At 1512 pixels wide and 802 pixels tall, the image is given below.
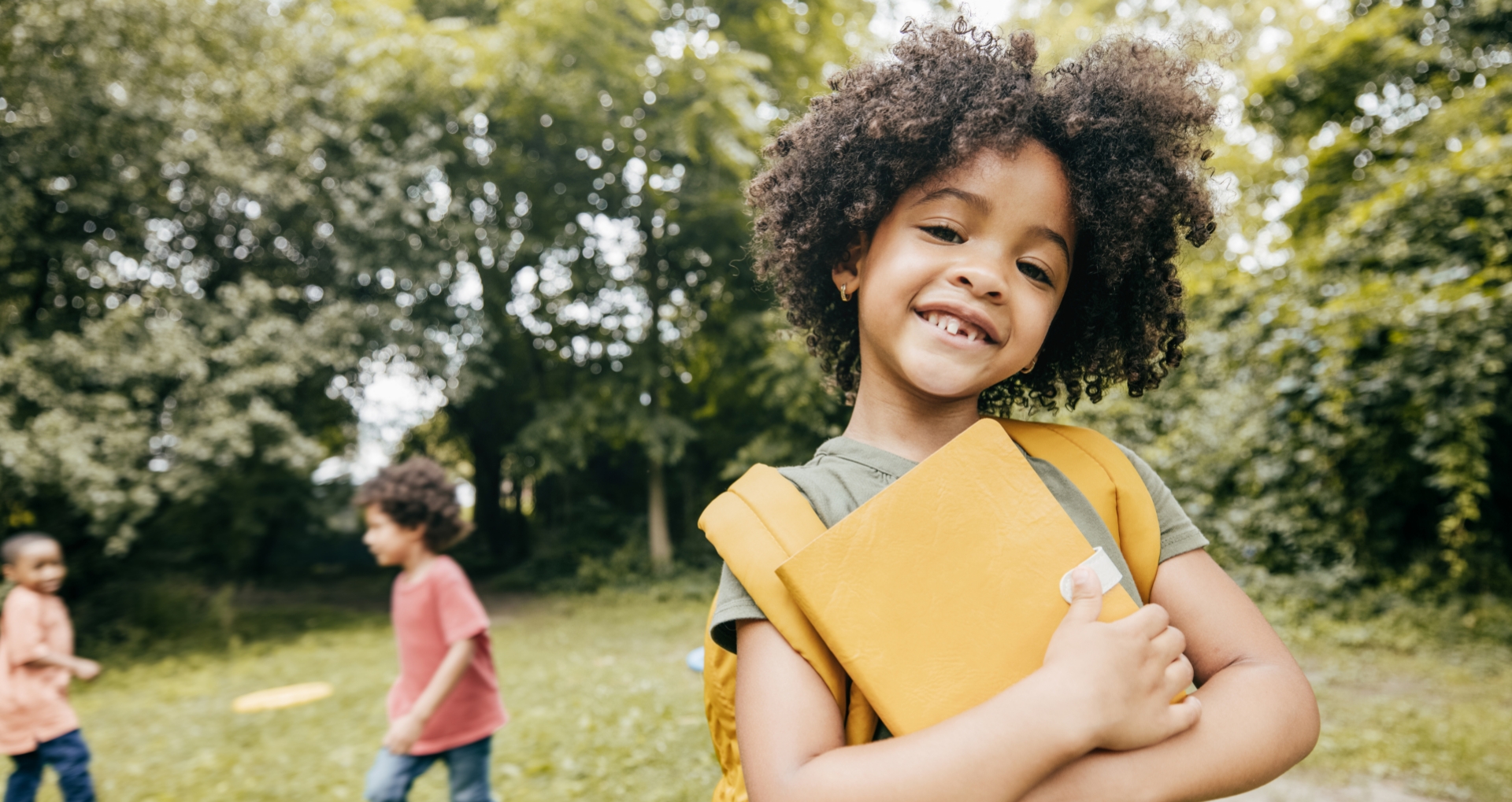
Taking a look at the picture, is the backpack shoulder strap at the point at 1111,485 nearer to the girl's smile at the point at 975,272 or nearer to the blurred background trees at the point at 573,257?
the girl's smile at the point at 975,272

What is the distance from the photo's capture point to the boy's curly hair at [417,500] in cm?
318

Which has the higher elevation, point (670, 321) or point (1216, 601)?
point (670, 321)

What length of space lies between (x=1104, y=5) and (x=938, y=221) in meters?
15.3

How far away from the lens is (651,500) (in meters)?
13.1

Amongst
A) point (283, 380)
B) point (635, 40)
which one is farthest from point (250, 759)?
point (635, 40)

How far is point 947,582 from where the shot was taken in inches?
33.4

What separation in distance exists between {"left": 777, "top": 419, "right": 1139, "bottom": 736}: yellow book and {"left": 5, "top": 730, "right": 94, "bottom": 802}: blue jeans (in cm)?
420

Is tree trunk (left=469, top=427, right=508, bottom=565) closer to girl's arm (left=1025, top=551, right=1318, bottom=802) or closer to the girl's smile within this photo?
the girl's smile

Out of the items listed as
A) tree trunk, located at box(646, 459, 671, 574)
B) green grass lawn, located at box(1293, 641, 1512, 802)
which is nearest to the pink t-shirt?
green grass lawn, located at box(1293, 641, 1512, 802)

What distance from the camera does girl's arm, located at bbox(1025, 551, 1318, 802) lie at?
2.55 ft

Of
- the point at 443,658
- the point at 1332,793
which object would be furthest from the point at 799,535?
the point at 1332,793

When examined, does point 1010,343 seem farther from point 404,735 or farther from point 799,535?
point 404,735

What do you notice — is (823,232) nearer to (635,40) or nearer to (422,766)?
(422,766)

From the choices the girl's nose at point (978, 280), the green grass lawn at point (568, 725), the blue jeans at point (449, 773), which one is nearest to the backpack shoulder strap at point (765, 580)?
the girl's nose at point (978, 280)
